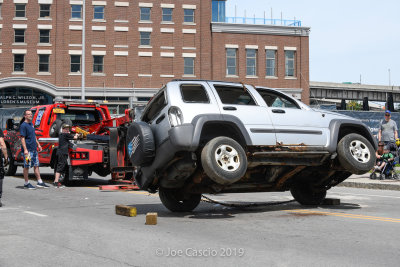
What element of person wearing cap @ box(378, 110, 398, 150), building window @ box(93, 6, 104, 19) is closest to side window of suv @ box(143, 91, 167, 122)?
person wearing cap @ box(378, 110, 398, 150)

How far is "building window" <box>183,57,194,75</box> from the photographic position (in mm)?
47219

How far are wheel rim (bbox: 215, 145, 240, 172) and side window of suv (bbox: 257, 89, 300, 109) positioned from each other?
1.64m

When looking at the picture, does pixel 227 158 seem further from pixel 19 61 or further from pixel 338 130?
pixel 19 61

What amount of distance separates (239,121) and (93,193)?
5807 mm

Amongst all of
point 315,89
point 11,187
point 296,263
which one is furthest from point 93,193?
point 315,89

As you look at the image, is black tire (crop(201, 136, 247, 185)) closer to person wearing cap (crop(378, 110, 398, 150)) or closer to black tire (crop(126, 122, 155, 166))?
black tire (crop(126, 122, 155, 166))

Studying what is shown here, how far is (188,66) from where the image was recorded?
47281 mm

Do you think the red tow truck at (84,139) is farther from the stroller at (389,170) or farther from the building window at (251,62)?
the building window at (251,62)

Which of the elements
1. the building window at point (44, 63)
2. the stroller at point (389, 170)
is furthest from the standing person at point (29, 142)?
the building window at point (44, 63)

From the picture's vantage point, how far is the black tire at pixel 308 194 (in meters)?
9.27

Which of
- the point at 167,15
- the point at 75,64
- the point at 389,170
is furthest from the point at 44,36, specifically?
the point at 389,170

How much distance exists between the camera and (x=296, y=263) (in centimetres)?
492

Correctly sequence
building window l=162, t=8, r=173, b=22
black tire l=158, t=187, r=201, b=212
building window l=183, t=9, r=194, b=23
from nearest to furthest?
black tire l=158, t=187, r=201, b=212 < building window l=162, t=8, r=173, b=22 < building window l=183, t=9, r=194, b=23

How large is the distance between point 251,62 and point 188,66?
249 inches
